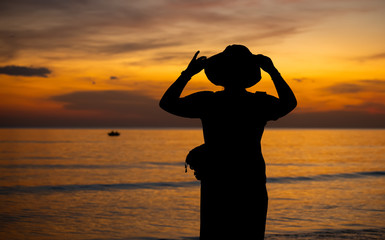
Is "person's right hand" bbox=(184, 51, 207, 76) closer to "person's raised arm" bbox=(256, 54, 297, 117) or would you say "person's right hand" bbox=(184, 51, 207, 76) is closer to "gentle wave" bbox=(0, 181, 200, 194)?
"person's raised arm" bbox=(256, 54, 297, 117)

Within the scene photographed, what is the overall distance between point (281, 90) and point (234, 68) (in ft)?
1.01

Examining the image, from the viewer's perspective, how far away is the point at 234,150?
103 inches

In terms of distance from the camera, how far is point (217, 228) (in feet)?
8.67

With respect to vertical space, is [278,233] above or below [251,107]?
below

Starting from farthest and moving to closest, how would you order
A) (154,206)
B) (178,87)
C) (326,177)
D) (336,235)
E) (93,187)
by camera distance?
(326,177) < (93,187) < (154,206) < (336,235) < (178,87)

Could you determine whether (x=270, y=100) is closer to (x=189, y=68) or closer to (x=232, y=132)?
(x=232, y=132)

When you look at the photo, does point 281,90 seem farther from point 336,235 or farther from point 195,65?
point 336,235

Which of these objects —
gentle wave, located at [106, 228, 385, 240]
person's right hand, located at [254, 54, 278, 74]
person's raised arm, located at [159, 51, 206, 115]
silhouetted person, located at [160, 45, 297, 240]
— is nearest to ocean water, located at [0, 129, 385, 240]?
gentle wave, located at [106, 228, 385, 240]

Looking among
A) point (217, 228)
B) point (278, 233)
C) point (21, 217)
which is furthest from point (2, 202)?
point (217, 228)

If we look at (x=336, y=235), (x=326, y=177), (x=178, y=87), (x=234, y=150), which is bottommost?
(x=326, y=177)

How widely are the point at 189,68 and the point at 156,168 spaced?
33.3 m

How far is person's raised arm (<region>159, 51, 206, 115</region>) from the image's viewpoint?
254 cm

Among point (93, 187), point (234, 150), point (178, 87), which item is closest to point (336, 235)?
point (234, 150)

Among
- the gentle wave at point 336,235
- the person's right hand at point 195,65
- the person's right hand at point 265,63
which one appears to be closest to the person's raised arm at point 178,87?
the person's right hand at point 195,65
